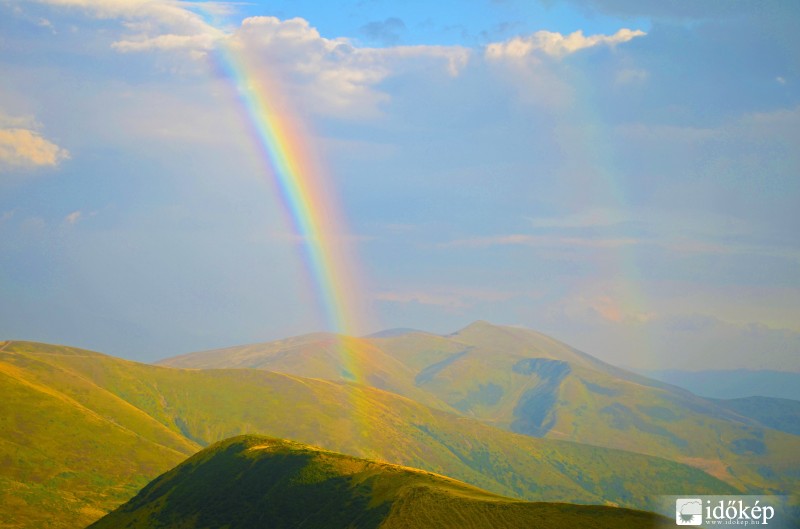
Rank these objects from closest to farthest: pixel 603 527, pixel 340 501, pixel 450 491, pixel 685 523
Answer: pixel 603 527, pixel 685 523, pixel 450 491, pixel 340 501

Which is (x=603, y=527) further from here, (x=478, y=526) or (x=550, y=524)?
(x=478, y=526)

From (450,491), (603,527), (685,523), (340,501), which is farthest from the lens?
(340,501)

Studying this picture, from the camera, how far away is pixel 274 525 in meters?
198

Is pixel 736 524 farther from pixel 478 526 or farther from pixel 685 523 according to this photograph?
pixel 478 526

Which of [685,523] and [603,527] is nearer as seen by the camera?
[603,527]

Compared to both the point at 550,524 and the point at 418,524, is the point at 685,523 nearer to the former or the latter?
the point at 550,524

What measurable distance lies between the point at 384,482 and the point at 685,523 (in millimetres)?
74000

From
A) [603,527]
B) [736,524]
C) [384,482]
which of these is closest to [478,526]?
[603,527]

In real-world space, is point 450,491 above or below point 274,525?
above

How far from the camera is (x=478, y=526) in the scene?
15812cm

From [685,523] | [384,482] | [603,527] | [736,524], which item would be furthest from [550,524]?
[736,524]

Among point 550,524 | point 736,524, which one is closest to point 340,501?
point 550,524

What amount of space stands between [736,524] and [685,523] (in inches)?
1932

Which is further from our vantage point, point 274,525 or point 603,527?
point 274,525
